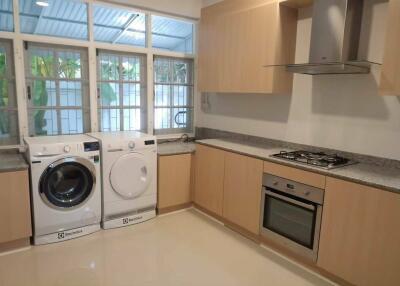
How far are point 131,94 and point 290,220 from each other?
8.09 feet

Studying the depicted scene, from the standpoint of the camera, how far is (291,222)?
2457mm

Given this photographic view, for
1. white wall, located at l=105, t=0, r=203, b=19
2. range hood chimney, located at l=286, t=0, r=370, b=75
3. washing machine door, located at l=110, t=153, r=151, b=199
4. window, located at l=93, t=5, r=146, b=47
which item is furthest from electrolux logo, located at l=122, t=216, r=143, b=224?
white wall, located at l=105, t=0, r=203, b=19

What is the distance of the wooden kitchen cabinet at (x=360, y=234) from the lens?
5.98ft

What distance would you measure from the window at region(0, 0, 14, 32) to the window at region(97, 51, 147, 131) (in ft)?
2.96

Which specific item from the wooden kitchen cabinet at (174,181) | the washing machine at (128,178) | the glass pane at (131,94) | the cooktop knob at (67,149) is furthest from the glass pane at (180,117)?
the cooktop knob at (67,149)

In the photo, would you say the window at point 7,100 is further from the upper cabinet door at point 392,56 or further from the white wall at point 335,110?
the upper cabinet door at point 392,56

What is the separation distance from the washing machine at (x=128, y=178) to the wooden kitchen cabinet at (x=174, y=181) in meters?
0.09

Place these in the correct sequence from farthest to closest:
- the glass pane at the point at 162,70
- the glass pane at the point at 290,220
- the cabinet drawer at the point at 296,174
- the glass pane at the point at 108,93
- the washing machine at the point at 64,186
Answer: the glass pane at the point at 162,70 → the glass pane at the point at 108,93 → the washing machine at the point at 64,186 → the glass pane at the point at 290,220 → the cabinet drawer at the point at 296,174

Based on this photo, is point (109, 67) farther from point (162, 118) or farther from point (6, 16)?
point (6, 16)

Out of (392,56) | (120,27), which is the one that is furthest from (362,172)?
(120,27)

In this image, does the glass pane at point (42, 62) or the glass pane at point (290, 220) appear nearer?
the glass pane at point (290, 220)

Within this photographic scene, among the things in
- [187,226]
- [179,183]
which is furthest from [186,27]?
[187,226]

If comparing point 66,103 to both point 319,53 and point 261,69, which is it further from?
point 319,53

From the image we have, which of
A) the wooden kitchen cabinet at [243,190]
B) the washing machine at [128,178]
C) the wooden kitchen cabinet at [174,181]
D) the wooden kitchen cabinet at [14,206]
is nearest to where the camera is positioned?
the wooden kitchen cabinet at [14,206]
